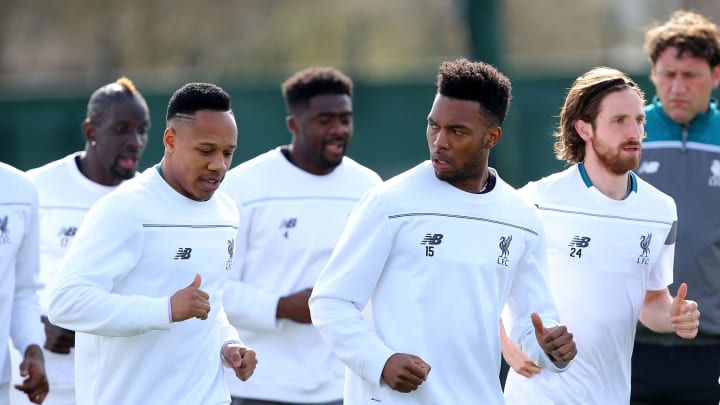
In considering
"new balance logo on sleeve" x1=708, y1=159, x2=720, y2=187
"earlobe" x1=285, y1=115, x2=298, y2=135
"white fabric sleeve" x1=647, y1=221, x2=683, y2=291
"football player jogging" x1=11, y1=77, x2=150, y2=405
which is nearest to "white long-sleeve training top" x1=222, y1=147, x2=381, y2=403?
"earlobe" x1=285, y1=115, x2=298, y2=135

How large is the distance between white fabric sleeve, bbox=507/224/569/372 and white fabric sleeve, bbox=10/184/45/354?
2.42 meters

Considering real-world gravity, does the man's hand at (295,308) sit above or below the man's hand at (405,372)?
below

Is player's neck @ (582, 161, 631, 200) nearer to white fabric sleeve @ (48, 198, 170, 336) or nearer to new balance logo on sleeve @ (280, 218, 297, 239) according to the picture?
new balance logo on sleeve @ (280, 218, 297, 239)

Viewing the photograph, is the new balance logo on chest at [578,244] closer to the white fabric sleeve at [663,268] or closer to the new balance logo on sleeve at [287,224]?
the white fabric sleeve at [663,268]

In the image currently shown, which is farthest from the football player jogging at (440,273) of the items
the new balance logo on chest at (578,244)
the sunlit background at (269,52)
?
the sunlit background at (269,52)

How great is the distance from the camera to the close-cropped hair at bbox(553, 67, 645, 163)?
257 inches

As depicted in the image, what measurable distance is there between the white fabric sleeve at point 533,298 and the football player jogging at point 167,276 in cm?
124

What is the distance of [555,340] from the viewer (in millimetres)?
5695

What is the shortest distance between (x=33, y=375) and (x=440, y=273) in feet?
7.11

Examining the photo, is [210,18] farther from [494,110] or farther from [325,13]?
→ [494,110]

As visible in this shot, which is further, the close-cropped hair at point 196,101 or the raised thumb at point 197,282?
the close-cropped hair at point 196,101

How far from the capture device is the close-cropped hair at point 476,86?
18.9 ft

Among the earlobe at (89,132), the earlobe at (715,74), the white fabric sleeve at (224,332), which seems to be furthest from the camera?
the earlobe at (89,132)

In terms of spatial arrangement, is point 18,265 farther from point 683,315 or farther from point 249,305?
point 683,315
